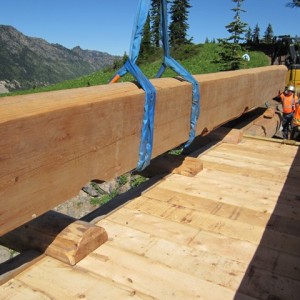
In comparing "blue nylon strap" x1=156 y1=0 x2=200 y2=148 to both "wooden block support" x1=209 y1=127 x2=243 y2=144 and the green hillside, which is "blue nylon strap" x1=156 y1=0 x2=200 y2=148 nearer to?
"wooden block support" x1=209 y1=127 x2=243 y2=144

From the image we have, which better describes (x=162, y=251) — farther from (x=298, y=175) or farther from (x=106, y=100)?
(x=298, y=175)

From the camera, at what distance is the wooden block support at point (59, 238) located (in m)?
2.04

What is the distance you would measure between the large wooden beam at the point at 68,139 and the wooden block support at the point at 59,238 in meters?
0.30

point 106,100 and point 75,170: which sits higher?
point 106,100

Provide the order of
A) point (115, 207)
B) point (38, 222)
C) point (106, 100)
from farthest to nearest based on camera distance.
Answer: point (115, 207), point (38, 222), point (106, 100)

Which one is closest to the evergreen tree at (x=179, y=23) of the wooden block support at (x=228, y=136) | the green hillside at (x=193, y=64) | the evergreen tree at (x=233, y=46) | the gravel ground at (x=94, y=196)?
the green hillside at (x=193, y=64)

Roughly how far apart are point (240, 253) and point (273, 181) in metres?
1.49

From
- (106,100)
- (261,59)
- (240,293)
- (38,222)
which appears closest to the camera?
(240,293)

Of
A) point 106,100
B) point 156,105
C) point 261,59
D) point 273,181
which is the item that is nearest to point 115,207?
point 156,105

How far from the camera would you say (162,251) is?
87.0 inches

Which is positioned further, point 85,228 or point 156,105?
point 156,105

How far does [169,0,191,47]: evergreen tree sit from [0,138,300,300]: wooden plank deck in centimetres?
6853

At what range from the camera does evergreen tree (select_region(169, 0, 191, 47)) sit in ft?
227

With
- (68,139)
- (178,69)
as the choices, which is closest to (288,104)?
(178,69)
